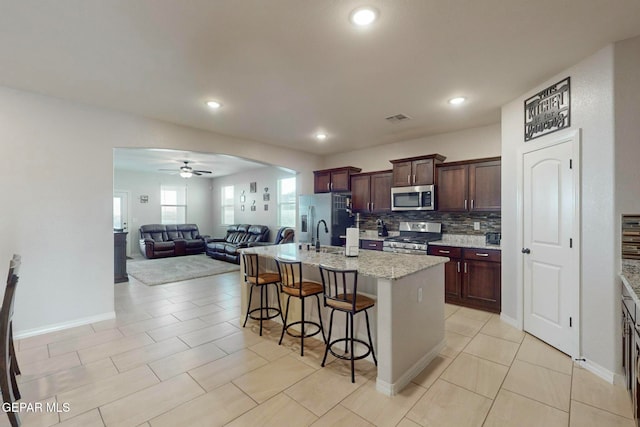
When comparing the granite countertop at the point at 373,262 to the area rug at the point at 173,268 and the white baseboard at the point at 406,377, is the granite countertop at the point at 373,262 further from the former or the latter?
the area rug at the point at 173,268

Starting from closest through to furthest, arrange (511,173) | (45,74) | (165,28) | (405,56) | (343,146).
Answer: (165,28)
(405,56)
(45,74)
(511,173)
(343,146)

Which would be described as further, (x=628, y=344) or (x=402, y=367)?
(x=402, y=367)

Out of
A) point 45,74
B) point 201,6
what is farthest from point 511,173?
point 45,74

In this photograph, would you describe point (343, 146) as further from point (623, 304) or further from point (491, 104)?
point (623, 304)

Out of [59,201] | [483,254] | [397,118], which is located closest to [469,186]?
[483,254]

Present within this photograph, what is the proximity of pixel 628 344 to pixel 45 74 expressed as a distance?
5541 mm

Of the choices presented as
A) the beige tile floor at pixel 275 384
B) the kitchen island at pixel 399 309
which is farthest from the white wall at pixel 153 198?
the kitchen island at pixel 399 309

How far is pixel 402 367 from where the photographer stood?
91.9 inches

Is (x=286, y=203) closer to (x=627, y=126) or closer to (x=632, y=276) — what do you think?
(x=627, y=126)

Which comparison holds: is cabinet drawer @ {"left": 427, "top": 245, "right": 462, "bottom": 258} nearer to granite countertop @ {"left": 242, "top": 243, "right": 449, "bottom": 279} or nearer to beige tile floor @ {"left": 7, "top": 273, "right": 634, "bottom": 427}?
beige tile floor @ {"left": 7, "top": 273, "right": 634, "bottom": 427}

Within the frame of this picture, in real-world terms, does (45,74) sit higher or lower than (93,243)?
higher

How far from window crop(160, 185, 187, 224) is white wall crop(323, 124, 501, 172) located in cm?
662

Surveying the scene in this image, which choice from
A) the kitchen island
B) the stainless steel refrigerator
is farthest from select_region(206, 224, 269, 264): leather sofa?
the kitchen island

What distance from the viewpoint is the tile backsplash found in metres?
4.45
